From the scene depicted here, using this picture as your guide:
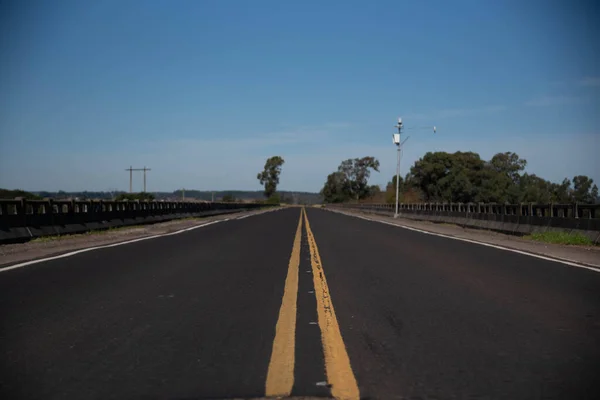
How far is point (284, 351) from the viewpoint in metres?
5.45

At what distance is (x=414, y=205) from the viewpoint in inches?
2188

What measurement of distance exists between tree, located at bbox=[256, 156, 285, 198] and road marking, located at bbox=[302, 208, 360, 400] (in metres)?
166

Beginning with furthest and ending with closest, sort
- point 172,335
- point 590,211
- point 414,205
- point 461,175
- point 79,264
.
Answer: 1. point 461,175
2. point 414,205
3. point 590,211
4. point 79,264
5. point 172,335

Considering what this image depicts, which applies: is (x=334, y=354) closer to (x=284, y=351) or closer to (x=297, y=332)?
(x=284, y=351)

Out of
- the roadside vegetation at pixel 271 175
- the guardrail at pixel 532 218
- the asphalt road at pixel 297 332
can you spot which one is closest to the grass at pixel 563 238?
the guardrail at pixel 532 218

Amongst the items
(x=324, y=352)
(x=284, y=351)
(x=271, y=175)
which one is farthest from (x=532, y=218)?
(x=271, y=175)

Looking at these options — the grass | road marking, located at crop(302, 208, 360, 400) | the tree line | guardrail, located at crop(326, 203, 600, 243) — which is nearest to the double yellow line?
road marking, located at crop(302, 208, 360, 400)

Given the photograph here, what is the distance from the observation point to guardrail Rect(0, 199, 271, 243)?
16.5 m

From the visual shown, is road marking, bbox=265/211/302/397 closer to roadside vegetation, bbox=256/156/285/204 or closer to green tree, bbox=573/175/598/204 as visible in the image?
green tree, bbox=573/175/598/204

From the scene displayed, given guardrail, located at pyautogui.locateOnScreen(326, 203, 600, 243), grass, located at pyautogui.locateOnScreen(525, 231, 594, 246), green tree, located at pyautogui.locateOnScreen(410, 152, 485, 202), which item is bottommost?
grass, located at pyautogui.locateOnScreen(525, 231, 594, 246)

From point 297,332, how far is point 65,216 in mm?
15916

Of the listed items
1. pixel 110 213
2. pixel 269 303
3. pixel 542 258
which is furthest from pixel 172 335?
pixel 110 213

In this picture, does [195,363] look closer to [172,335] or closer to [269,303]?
[172,335]

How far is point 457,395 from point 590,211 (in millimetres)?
16466
